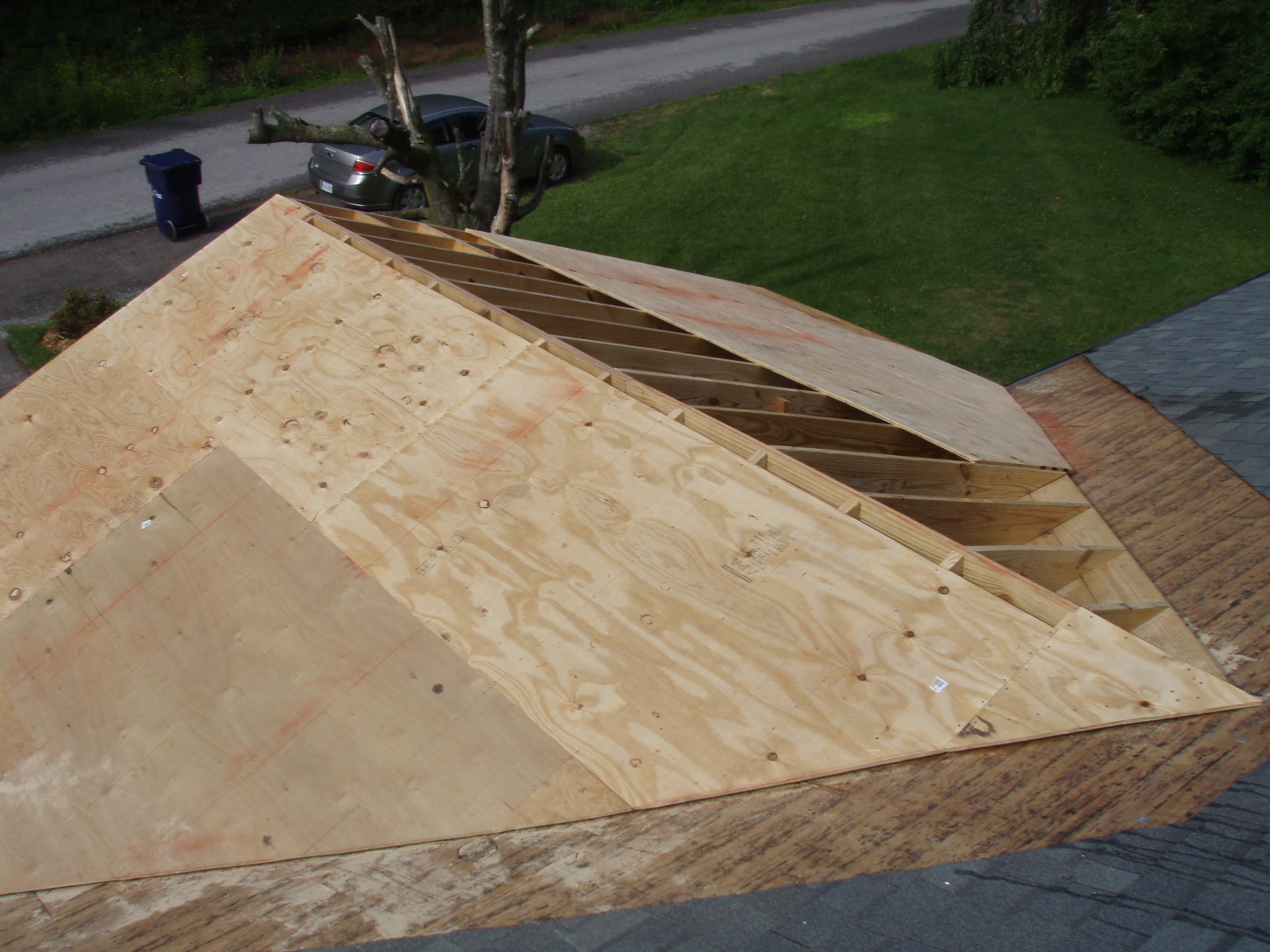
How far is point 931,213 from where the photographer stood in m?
15.5

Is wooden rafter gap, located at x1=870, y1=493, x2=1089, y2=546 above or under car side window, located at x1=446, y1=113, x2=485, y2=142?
under

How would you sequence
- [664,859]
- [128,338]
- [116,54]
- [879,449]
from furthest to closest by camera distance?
[116,54] → [128,338] → [879,449] → [664,859]

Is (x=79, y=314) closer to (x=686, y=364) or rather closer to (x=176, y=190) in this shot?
(x=176, y=190)

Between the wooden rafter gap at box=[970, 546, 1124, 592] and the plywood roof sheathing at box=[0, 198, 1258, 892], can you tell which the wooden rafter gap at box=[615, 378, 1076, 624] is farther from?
the wooden rafter gap at box=[970, 546, 1124, 592]

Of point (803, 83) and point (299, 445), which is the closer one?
point (299, 445)

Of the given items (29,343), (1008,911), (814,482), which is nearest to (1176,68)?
(814,482)

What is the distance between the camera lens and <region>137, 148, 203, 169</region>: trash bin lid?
13570 millimetres

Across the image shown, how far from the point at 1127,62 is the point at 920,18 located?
9750 mm

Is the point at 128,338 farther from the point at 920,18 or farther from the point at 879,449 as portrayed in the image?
the point at 920,18

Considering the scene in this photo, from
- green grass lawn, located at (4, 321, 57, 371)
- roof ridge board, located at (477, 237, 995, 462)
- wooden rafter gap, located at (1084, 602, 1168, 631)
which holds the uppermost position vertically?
roof ridge board, located at (477, 237, 995, 462)

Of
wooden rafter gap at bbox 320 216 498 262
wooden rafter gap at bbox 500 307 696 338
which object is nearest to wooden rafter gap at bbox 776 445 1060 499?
wooden rafter gap at bbox 500 307 696 338

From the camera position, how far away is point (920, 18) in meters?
25.0

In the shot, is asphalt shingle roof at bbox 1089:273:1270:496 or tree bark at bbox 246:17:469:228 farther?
tree bark at bbox 246:17:469:228

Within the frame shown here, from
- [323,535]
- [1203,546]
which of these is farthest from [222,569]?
[1203,546]
